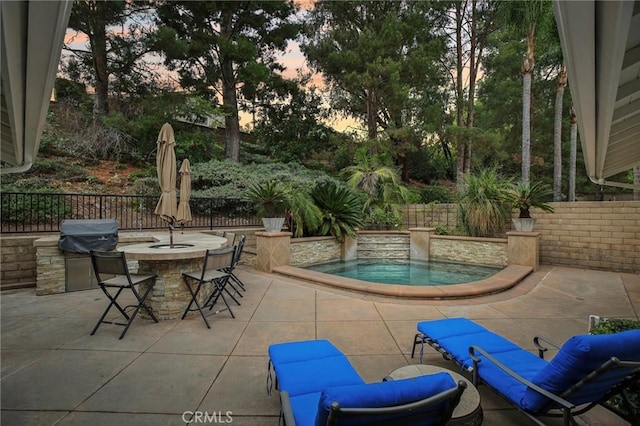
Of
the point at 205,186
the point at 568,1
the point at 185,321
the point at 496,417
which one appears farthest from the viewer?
the point at 205,186

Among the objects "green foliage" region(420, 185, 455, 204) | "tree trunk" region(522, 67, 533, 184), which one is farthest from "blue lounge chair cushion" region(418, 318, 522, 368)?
"green foliage" region(420, 185, 455, 204)

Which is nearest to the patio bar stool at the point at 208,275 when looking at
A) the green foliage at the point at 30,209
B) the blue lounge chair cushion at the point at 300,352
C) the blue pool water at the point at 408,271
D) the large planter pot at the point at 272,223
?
the blue lounge chair cushion at the point at 300,352

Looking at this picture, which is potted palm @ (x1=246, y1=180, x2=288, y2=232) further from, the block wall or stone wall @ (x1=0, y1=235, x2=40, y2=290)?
the block wall

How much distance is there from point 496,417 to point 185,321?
361cm

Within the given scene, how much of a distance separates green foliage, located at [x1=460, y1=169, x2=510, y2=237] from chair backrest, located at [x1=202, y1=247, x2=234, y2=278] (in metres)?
7.50

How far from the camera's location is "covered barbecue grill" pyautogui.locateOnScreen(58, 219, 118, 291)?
5.49 metres

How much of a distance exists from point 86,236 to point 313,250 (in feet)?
17.5

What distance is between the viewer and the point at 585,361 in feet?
5.72

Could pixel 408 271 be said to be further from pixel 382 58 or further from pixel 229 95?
pixel 229 95

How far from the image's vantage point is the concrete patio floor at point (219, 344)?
7.97 ft

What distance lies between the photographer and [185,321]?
4273mm

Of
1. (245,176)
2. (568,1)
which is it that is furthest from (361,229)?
(568,1)

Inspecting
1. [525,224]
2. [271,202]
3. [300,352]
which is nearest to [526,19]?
[525,224]

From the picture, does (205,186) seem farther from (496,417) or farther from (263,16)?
(496,417)
